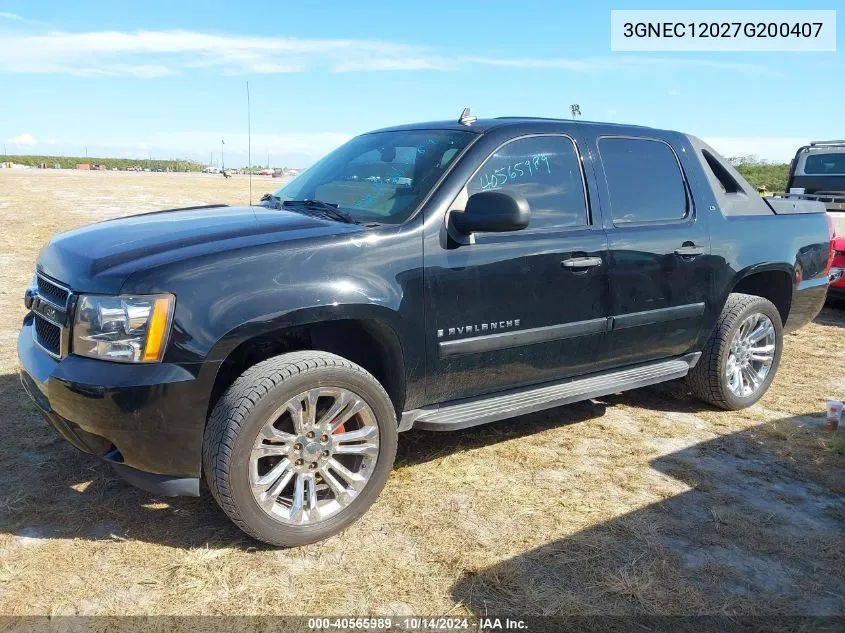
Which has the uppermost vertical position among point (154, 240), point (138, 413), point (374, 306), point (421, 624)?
point (154, 240)

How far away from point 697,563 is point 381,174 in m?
2.42

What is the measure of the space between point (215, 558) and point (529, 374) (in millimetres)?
1817

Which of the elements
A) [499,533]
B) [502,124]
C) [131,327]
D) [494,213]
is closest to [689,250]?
[502,124]

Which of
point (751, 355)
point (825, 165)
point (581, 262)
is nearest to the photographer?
point (581, 262)

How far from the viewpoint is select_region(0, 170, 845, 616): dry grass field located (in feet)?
8.93

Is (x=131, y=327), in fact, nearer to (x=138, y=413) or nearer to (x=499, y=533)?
(x=138, y=413)

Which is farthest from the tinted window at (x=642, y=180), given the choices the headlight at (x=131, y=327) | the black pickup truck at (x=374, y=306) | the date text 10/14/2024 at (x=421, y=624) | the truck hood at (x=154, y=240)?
the headlight at (x=131, y=327)

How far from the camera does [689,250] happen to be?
4.33 metres

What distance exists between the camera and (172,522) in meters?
3.24

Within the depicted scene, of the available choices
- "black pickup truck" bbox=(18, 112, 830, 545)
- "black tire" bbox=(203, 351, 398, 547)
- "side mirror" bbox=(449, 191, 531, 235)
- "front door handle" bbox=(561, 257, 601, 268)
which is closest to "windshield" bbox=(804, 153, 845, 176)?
"black pickup truck" bbox=(18, 112, 830, 545)

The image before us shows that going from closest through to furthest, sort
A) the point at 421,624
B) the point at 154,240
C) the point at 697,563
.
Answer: the point at 421,624 → the point at 697,563 → the point at 154,240

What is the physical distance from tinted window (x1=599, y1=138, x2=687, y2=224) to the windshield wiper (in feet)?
5.20

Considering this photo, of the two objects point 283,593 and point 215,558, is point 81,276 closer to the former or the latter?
point 215,558

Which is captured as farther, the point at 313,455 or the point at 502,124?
the point at 502,124
